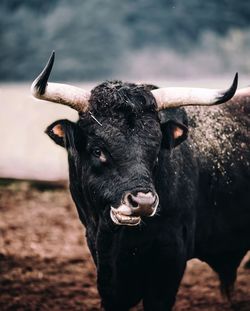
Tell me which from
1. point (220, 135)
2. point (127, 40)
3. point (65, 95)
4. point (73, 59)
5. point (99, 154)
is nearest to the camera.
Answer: point (99, 154)

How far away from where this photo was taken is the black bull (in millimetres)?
3920

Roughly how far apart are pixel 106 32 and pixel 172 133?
607 inches

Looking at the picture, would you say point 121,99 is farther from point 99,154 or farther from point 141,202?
point 141,202

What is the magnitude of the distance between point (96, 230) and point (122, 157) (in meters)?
0.86

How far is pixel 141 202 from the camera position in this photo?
3672 mm

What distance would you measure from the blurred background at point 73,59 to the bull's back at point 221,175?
3.55 meters

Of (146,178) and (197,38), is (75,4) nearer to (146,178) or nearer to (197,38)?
(197,38)

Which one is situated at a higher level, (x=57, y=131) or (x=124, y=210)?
(x=57, y=131)

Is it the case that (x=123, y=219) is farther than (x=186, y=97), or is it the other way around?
(x=186, y=97)

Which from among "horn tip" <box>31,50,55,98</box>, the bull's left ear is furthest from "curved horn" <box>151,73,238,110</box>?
"horn tip" <box>31,50,55,98</box>

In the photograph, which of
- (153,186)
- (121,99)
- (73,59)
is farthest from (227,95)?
(73,59)

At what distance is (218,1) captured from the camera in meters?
19.7

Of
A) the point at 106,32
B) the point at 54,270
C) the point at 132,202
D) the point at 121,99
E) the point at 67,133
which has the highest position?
the point at 106,32

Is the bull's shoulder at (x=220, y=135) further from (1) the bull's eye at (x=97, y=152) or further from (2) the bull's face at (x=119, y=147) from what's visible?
(1) the bull's eye at (x=97, y=152)
